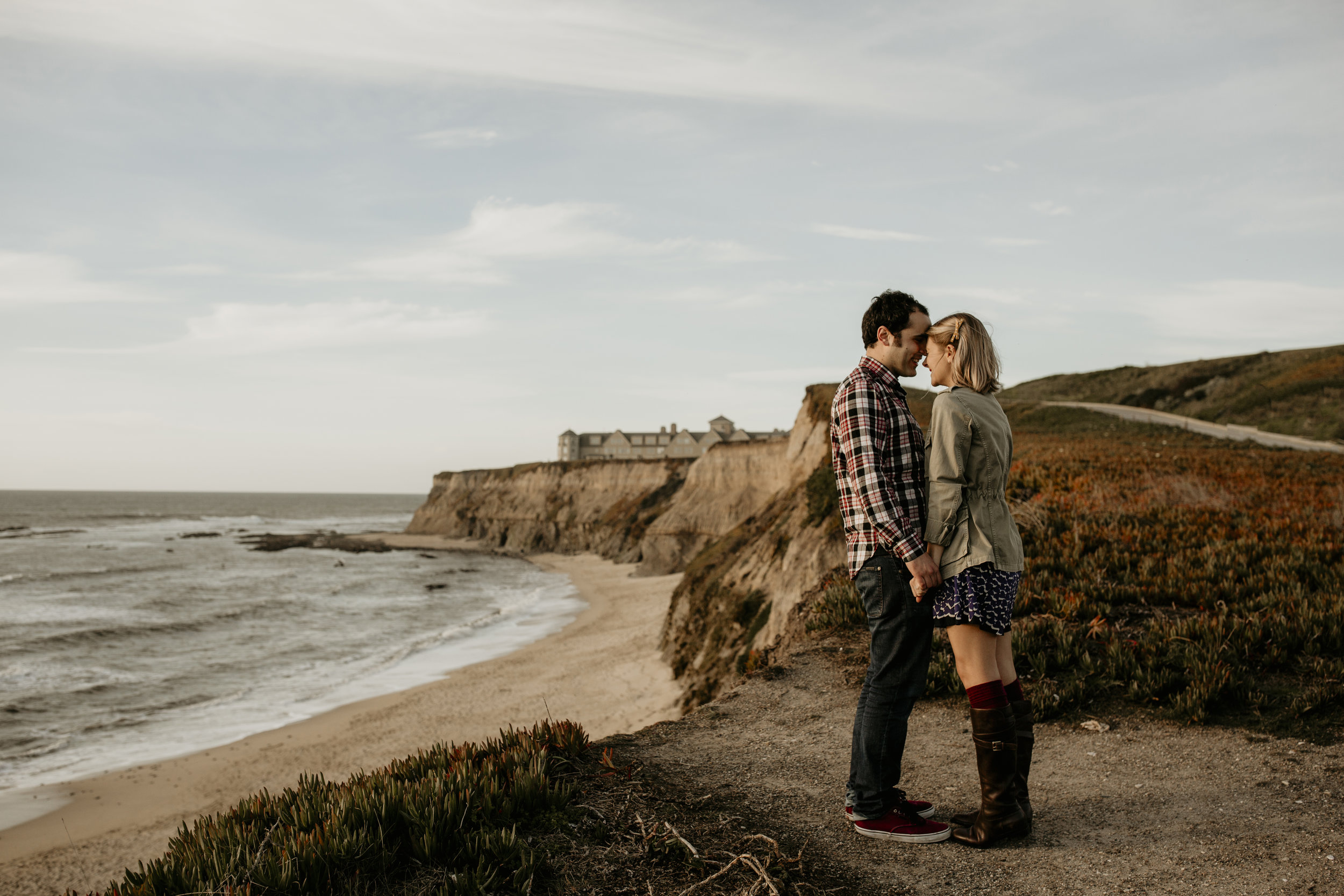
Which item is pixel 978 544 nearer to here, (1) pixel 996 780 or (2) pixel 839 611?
(1) pixel 996 780

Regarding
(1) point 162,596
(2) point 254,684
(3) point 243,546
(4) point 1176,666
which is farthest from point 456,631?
(3) point 243,546

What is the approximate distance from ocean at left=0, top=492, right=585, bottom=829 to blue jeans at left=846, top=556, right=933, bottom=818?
14.7 m

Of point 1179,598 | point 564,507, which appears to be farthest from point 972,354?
point 564,507

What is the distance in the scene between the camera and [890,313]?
3918mm

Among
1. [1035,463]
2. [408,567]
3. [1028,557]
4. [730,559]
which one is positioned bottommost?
[408,567]

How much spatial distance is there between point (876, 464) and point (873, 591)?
65cm

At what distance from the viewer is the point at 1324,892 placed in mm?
3439

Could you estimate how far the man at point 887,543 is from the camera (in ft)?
12.0

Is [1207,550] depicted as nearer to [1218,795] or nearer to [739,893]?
[1218,795]

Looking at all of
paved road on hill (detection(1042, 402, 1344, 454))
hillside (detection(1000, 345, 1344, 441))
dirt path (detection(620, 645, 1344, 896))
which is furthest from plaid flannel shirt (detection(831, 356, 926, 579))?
hillside (detection(1000, 345, 1344, 441))

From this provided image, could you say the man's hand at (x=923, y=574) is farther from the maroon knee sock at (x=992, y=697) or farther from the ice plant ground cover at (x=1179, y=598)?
the ice plant ground cover at (x=1179, y=598)

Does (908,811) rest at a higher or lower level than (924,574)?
lower

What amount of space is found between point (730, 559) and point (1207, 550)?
1467cm

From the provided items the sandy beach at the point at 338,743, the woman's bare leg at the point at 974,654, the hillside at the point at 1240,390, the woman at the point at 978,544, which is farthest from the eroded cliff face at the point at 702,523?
the hillside at the point at 1240,390
